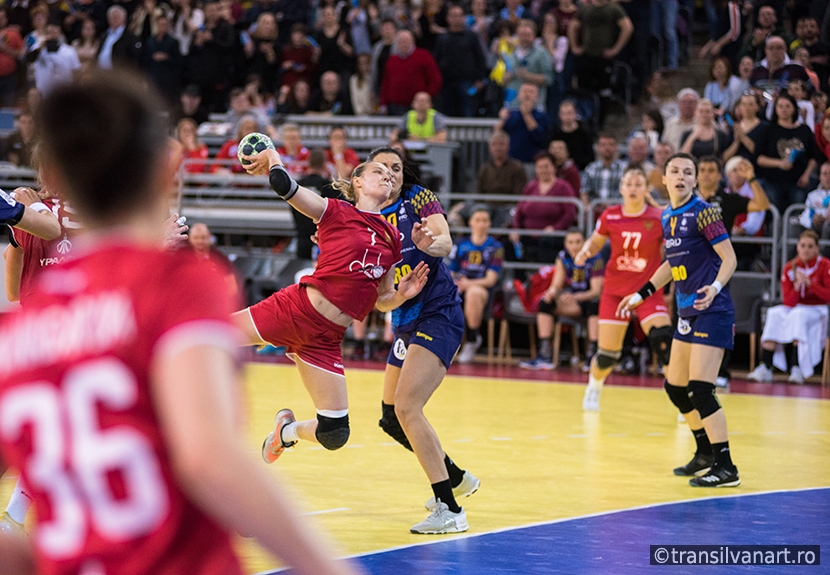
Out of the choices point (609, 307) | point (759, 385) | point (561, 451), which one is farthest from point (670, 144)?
point (561, 451)

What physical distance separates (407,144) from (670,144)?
348 cm

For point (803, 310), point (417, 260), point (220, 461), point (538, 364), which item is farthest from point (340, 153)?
point (220, 461)

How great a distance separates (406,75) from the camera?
666 inches

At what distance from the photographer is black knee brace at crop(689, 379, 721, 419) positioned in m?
7.61

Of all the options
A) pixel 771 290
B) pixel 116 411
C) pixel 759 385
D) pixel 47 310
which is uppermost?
pixel 47 310

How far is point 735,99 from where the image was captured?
15.6m

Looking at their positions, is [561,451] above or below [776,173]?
below

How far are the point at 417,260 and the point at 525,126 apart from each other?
9.61 metres

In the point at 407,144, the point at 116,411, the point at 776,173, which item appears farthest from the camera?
the point at 407,144

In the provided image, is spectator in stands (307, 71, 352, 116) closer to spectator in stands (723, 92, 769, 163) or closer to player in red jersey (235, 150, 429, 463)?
spectator in stands (723, 92, 769, 163)

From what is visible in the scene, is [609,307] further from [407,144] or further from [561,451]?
[407,144]

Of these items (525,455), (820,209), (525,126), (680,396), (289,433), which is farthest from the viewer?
(525,126)

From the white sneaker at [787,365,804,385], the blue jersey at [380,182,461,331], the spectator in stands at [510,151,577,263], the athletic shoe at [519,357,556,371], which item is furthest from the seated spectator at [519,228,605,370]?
the blue jersey at [380,182,461,331]

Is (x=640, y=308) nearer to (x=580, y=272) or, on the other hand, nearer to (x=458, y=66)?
(x=580, y=272)
